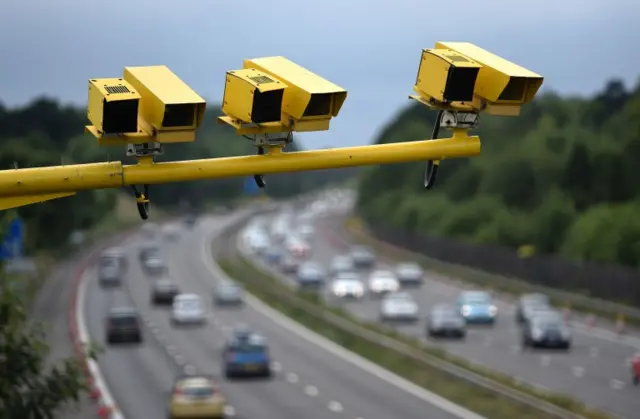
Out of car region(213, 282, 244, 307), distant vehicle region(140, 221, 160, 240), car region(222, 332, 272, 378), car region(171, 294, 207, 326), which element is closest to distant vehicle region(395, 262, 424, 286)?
car region(213, 282, 244, 307)

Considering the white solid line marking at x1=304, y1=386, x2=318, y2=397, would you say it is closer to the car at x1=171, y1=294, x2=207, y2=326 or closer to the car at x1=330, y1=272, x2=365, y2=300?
the car at x1=171, y1=294, x2=207, y2=326

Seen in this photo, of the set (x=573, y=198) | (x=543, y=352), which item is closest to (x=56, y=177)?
(x=543, y=352)

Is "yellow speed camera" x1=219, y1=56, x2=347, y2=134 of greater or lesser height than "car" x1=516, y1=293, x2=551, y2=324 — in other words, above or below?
above


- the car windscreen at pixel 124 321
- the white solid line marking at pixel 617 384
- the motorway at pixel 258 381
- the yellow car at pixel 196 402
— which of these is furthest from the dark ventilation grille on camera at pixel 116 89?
the car windscreen at pixel 124 321

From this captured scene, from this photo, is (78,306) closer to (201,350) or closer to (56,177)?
(201,350)

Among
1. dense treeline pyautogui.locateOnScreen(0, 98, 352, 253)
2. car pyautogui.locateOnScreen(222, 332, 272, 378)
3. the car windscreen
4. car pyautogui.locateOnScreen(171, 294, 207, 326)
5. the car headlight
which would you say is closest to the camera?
car pyautogui.locateOnScreen(222, 332, 272, 378)

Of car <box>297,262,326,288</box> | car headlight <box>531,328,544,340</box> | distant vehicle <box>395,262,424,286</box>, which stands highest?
car headlight <box>531,328,544,340</box>

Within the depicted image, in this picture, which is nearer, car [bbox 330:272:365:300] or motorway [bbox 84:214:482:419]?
motorway [bbox 84:214:482:419]
